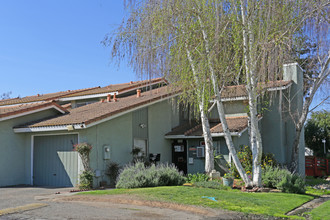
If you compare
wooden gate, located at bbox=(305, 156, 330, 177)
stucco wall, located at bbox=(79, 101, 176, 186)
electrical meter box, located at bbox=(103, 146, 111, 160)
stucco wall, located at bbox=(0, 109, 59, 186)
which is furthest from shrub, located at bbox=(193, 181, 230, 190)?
wooden gate, located at bbox=(305, 156, 330, 177)

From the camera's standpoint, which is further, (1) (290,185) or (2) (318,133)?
(2) (318,133)

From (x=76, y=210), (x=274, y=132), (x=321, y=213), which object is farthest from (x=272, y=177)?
(x=76, y=210)

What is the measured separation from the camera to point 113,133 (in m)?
17.2

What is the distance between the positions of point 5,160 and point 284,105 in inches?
606

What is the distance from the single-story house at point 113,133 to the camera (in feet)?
53.6

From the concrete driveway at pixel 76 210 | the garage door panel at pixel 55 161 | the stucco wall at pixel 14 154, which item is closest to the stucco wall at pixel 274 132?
the garage door panel at pixel 55 161

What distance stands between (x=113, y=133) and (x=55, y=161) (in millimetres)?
2885

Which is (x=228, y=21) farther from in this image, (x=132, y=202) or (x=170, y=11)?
(x=132, y=202)

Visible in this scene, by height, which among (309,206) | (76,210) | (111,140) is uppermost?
(111,140)

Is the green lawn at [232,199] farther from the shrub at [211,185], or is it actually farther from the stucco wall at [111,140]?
the stucco wall at [111,140]

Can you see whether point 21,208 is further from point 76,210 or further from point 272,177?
point 272,177

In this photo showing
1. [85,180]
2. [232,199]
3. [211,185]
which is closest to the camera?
[232,199]

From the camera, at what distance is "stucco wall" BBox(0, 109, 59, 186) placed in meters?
16.6

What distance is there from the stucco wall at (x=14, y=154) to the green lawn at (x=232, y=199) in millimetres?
5989
